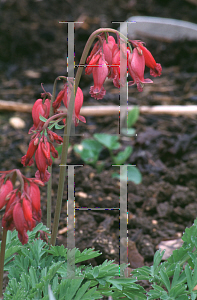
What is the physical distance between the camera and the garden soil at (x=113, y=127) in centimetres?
275

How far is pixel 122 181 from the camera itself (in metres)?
1.63

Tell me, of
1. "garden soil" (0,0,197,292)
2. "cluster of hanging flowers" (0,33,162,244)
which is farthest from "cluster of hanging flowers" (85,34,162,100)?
"garden soil" (0,0,197,292)

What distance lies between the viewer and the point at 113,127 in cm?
416

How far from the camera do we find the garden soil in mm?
2752

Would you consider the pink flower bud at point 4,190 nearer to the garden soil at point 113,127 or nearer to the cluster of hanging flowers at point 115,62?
the cluster of hanging flowers at point 115,62

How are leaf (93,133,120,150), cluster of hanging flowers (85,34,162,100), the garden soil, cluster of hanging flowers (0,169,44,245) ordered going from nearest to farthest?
cluster of hanging flowers (0,169,44,245)
cluster of hanging flowers (85,34,162,100)
the garden soil
leaf (93,133,120,150)

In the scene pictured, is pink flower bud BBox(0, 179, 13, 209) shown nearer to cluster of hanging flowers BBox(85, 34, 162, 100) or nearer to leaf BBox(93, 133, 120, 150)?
cluster of hanging flowers BBox(85, 34, 162, 100)

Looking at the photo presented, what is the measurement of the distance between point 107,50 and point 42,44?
180 inches

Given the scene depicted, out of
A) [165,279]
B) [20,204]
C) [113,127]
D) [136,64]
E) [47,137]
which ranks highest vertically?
[136,64]

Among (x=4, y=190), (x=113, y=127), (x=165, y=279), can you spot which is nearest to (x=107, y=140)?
(x=113, y=127)

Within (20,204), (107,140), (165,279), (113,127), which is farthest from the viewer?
(113,127)

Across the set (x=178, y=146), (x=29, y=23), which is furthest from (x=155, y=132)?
(x=29, y=23)

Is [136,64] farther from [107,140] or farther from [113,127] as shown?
[113,127]

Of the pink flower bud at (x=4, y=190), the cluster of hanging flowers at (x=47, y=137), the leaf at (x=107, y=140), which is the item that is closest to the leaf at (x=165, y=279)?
the cluster of hanging flowers at (x=47, y=137)
